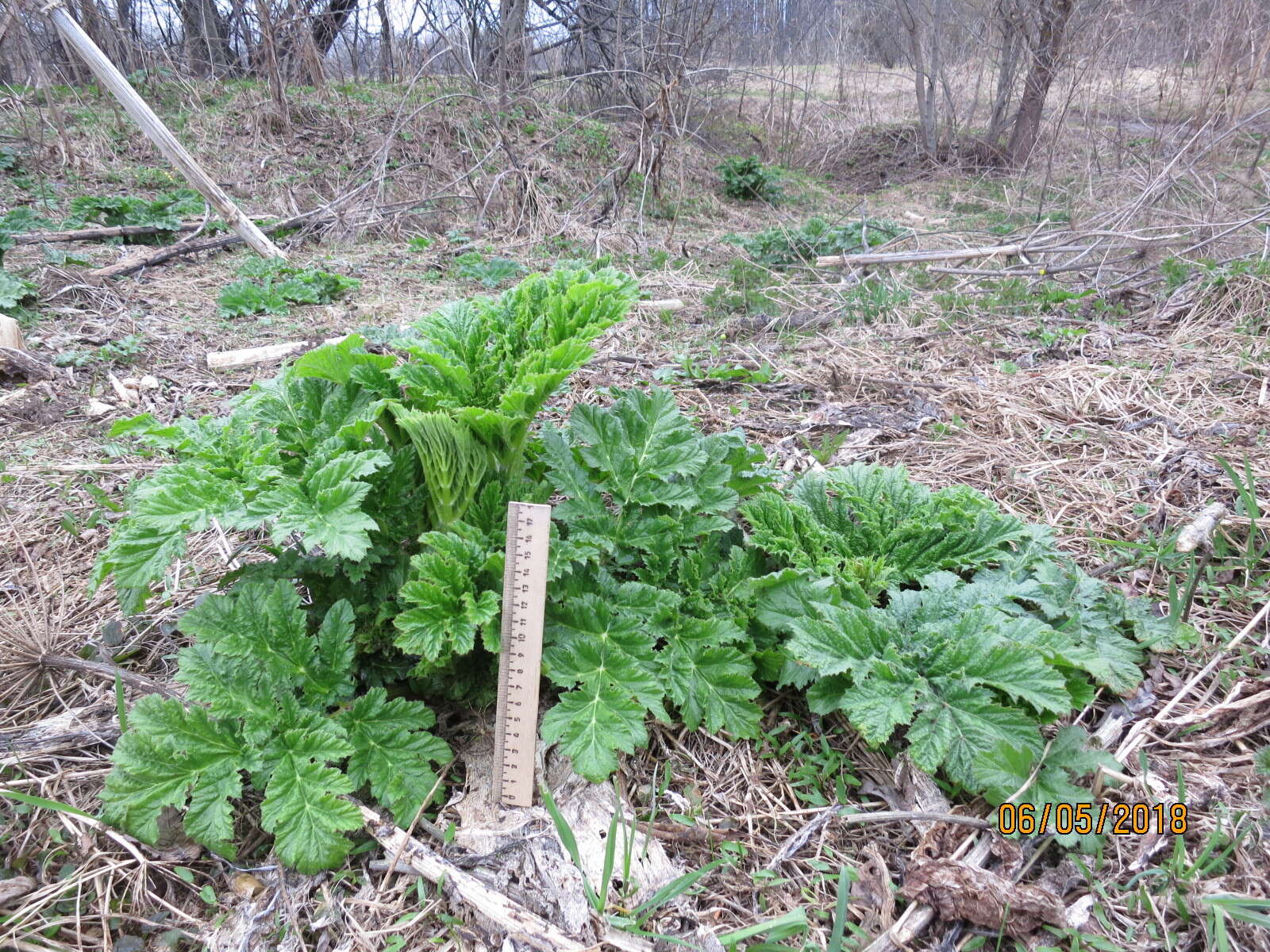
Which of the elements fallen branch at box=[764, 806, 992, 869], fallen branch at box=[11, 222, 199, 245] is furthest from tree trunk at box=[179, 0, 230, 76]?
fallen branch at box=[764, 806, 992, 869]

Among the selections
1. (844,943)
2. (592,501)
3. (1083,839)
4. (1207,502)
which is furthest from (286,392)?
(1207,502)

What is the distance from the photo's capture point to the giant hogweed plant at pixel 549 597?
5.30 ft

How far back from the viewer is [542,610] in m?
1.71

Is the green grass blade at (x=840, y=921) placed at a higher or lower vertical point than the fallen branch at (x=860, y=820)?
higher

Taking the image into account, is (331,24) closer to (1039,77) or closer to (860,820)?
(1039,77)

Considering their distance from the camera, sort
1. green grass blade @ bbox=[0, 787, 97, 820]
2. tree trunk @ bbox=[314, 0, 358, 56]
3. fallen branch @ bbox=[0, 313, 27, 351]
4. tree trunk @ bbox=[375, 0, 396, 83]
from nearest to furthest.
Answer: green grass blade @ bbox=[0, 787, 97, 820]
fallen branch @ bbox=[0, 313, 27, 351]
tree trunk @ bbox=[375, 0, 396, 83]
tree trunk @ bbox=[314, 0, 358, 56]

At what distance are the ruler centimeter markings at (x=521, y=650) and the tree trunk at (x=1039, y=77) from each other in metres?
11.3

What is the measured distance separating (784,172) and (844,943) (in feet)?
40.5

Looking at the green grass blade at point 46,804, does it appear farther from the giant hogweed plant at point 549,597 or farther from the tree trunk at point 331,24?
the tree trunk at point 331,24

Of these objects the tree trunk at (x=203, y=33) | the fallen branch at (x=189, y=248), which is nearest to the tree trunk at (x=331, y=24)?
the tree trunk at (x=203, y=33)

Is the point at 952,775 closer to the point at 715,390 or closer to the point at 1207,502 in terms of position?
the point at 1207,502

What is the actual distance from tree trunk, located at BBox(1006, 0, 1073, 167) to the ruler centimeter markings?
11.3 metres

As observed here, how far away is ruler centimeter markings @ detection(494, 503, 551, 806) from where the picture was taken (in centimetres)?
170
